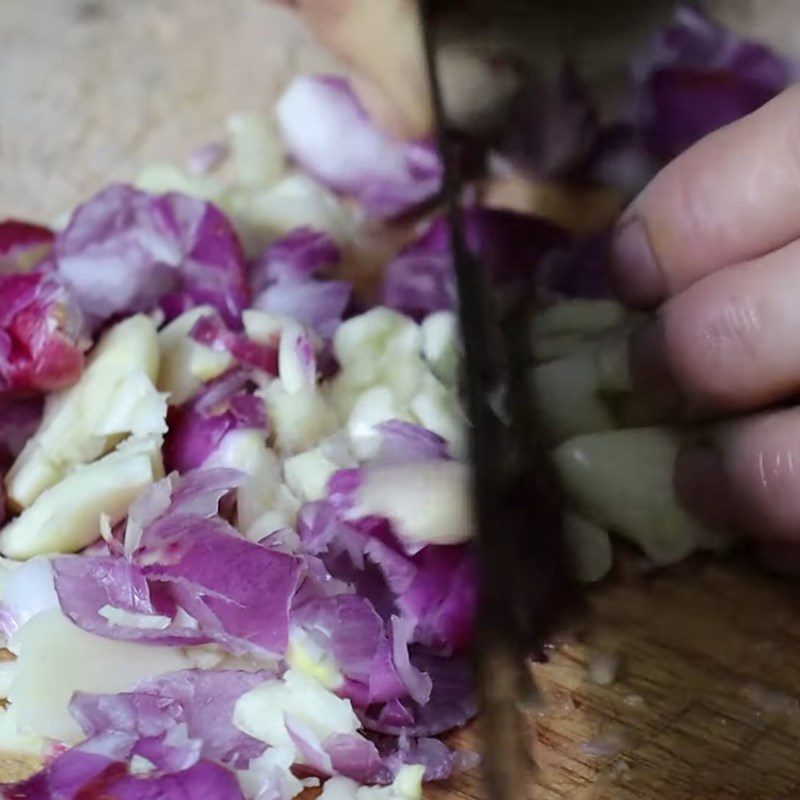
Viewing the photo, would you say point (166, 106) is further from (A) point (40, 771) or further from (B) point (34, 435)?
(A) point (40, 771)

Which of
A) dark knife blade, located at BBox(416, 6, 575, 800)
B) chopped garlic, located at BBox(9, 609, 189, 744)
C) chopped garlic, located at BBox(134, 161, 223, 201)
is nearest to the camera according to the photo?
dark knife blade, located at BBox(416, 6, 575, 800)

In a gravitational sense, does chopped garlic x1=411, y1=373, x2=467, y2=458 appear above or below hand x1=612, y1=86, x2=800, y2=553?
below

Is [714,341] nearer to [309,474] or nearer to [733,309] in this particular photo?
[733,309]

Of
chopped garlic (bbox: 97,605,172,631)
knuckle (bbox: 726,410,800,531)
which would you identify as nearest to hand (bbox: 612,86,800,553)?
knuckle (bbox: 726,410,800,531)

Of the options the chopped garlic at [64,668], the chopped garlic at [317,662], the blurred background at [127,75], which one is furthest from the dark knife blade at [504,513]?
the blurred background at [127,75]

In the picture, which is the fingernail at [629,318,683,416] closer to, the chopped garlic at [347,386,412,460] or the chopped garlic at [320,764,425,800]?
the chopped garlic at [347,386,412,460]

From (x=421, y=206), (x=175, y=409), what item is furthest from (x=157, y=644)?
(x=421, y=206)

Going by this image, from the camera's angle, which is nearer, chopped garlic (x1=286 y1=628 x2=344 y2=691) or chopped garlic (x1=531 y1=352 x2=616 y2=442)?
chopped garlic (x1=286 y1=628 x2=344 y2=691)

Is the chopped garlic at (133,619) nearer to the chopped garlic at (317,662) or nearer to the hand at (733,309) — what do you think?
the chopped garlic at (317,662)
